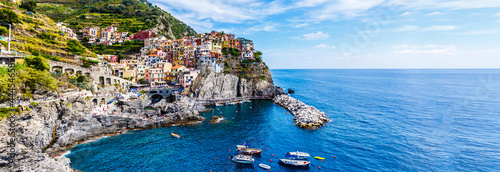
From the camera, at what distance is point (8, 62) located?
145ft

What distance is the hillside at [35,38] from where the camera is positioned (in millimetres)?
53594

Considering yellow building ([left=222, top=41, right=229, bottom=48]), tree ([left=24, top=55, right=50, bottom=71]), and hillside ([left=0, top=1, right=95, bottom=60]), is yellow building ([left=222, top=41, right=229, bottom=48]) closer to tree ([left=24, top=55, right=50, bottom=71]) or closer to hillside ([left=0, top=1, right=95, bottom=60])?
hillside ([left=0, top=1, right=95, bottom=60])

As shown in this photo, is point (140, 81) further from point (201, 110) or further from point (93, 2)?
point (93, 2)

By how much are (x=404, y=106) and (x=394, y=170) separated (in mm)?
46617

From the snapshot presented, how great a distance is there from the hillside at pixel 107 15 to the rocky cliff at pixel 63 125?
9539cm

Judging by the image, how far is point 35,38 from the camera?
5991 cm

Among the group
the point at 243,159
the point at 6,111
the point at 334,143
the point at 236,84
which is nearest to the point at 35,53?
the point at 6,111

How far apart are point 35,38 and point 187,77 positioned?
43.5 metres

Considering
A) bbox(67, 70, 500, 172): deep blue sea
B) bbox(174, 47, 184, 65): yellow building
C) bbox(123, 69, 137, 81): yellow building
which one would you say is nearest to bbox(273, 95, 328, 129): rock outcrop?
bbox(67, 70, 500, 172): deep blue sea

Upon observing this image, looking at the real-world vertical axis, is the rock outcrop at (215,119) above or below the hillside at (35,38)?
below

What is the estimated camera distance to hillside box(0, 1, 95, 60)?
176 feet

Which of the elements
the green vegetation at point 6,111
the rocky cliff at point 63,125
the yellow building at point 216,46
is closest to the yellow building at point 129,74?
the rocky cliff at point 63,125

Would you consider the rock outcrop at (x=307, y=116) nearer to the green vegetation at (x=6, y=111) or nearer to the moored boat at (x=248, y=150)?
the moored boat at (x=248, y=150)

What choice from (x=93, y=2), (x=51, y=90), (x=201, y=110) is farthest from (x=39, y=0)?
(x=201, y=110)
